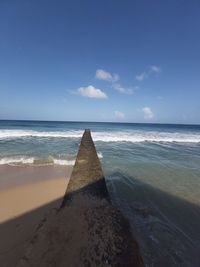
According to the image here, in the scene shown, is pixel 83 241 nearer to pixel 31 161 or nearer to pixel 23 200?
pixel 23 200

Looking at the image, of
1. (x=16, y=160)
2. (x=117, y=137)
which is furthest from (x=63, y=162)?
(x=117, y=137)

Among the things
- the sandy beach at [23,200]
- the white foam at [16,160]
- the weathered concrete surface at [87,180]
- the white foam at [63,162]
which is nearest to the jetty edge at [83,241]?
the sandy beach at [23,200]

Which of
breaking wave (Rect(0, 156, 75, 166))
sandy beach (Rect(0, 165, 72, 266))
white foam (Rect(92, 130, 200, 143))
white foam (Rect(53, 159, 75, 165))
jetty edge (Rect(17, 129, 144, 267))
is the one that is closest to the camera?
jetty edge (Rect(17, 129, 144, 267))

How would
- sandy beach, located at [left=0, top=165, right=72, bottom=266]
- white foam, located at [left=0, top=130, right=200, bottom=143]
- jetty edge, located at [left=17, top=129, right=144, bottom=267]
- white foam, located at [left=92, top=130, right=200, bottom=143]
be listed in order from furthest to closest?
white foam, located at [left=0, top=130, right=200, bottom=143], white foam, located at [left=92, top=130, right=200, bottom=143], sandy beach, located at [left=0, top=165, right=72, bottom=266], jetty edge, located at [left=17, top=129, right=144, bottom=267]

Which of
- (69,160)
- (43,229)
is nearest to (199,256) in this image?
(43,229)

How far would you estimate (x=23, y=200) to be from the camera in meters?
4.41

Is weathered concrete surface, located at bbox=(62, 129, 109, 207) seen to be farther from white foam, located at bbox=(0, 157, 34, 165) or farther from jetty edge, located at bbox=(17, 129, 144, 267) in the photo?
white foam, located at bbox=(0, 157, 34, 165)

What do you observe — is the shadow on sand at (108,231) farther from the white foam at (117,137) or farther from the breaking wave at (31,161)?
the white foam at (117,137)

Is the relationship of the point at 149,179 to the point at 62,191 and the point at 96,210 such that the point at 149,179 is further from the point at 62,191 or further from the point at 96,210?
the point at 96,210

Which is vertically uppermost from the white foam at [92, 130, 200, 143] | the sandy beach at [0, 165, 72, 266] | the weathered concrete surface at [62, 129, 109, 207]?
the weathered concrete surface at [62, 129, 109, 207]

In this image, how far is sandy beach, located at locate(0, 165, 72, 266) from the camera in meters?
2.93

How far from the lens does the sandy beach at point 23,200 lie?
293cm

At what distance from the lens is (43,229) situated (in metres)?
1.79

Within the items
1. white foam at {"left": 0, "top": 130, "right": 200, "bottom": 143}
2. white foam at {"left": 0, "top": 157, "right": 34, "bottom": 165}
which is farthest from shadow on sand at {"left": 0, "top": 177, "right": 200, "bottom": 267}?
white foam at {"left": 0, "top": 130, "right": 200, "bottom": 143}
